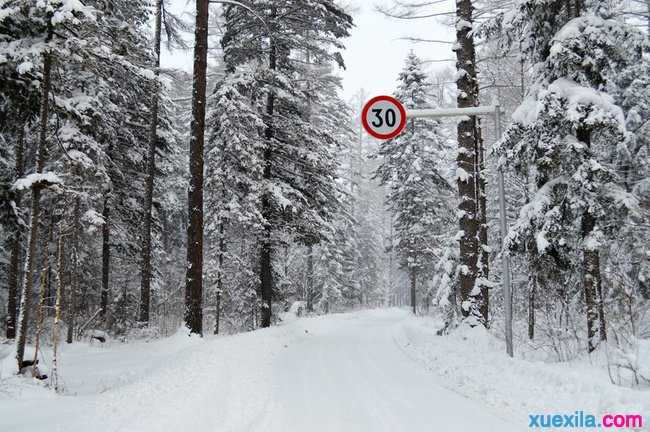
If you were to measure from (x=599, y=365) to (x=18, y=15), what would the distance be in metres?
11.3

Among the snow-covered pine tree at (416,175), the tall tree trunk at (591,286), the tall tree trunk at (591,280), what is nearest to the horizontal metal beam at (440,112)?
the tall tree trunk at (591,280)

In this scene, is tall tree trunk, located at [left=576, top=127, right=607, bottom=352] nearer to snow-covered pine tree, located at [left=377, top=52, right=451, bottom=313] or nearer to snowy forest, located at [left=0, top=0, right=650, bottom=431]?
snowy forest, located at [left=0, top=0, right=650, bottom=431]

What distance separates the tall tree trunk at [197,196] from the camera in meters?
11.8

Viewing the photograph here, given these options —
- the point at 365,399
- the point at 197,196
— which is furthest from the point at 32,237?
the point at 365,399

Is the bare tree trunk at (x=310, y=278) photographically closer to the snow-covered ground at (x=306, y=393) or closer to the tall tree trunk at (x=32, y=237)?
the snow-covered ground at (x=306, y=393)

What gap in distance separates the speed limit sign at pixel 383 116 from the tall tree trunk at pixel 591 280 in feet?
12.4

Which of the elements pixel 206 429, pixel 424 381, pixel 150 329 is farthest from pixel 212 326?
pixel 206 429

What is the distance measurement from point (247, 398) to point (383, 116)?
4853mm

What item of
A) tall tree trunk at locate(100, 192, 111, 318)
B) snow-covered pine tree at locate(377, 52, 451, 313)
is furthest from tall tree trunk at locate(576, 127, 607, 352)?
snow-covered pine tree at locate(377, 52, 451, 313)

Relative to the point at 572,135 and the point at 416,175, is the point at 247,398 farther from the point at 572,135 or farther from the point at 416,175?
the point at 416,175

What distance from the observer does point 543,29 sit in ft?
30.3

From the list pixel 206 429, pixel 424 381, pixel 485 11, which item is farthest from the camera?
pixel 485 11

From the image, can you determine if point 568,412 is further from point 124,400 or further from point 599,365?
point 124,400

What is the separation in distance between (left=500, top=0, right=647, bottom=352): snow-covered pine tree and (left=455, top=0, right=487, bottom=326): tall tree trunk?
243 cm
